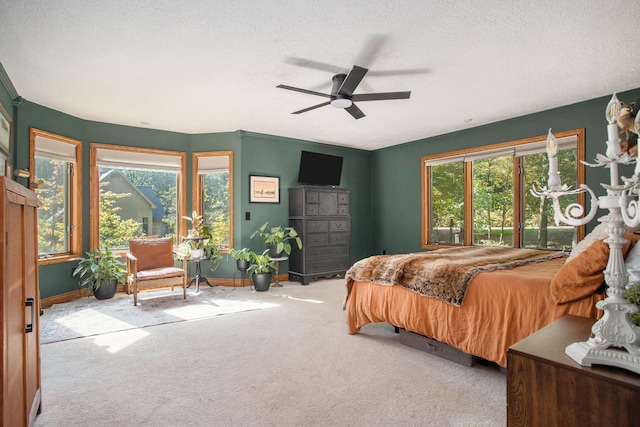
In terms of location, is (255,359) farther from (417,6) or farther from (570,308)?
(417,6)

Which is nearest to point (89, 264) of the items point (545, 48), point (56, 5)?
point (56, 5)

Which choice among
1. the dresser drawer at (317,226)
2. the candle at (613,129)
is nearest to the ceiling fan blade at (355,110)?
the candle at (613,129)

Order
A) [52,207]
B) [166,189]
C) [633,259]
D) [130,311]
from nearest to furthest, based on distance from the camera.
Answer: [633,259]
[130,311]
[52,207]
[166,189]

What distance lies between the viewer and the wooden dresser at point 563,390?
3.34 ft

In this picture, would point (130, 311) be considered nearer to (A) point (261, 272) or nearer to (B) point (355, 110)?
(A) point (261, 272)

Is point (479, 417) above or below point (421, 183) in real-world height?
below

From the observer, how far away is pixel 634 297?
3.86 feet

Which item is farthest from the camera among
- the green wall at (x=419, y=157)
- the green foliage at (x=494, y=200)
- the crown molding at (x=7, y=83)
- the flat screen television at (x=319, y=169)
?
the flat screen television at (x=319, y=169)

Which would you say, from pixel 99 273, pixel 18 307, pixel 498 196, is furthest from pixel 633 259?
pixel 99 273

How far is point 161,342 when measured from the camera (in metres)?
3.01

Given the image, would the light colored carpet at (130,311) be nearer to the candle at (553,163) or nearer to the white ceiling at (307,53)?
the white ceiling at (307,53)

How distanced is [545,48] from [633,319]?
2.42 meters

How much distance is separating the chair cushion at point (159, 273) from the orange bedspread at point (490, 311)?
110 inches

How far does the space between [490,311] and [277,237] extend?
361cm
